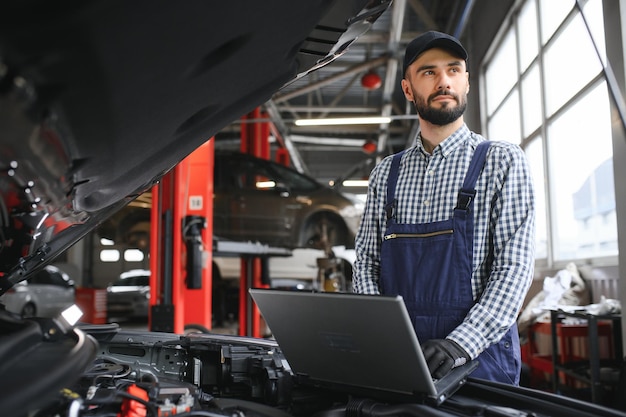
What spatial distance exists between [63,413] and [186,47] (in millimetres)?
556

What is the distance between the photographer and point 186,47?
2.41 feet

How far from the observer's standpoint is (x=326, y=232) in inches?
264

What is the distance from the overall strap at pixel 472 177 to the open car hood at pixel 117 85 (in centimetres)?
50

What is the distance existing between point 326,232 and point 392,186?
5108 millimetres

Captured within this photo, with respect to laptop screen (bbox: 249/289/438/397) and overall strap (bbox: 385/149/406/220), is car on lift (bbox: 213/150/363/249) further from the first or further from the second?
laptop screen (bbox: 249/289/438/397)

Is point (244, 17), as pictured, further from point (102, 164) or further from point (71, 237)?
point (71, 237)

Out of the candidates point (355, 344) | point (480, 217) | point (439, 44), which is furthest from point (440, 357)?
point (439, 44)

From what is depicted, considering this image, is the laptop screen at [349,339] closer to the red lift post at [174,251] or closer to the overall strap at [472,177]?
the overall strap at [472,177]

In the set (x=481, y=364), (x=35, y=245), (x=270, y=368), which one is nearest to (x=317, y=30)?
(x=35, y=245)

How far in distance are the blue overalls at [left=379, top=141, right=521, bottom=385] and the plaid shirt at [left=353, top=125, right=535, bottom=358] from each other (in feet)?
0.10

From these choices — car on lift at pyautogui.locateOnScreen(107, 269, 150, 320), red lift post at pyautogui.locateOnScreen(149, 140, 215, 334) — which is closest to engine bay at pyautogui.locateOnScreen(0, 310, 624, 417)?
red lift post at pyautogui.locateOnScreen(149, 140, 215, 334)

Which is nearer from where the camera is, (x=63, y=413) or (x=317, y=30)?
(x=63, y=413)

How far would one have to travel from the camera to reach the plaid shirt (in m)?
1.26

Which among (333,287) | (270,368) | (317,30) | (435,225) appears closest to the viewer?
(317,30)
